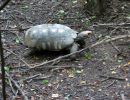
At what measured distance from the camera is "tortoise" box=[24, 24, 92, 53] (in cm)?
538

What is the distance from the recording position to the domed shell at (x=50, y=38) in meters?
5.38

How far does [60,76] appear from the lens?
4.86 m

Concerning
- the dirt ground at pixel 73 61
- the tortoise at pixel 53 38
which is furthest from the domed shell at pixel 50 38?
the dirt ground at pixel 73 61

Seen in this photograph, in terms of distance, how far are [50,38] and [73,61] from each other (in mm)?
515

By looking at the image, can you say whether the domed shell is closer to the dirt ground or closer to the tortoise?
the tortoise

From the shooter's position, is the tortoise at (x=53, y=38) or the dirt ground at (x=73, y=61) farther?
the tortoise at (x=53, y=38)

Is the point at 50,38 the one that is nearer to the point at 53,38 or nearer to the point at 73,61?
the point at 53,38

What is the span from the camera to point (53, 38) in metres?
5.38

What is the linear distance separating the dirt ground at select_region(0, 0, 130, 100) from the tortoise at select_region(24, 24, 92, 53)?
0.65 feet

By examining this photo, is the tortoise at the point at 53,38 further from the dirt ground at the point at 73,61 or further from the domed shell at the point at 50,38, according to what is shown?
the dirt ground at the point at 73,61

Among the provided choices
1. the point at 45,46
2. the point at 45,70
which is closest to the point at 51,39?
the point at 45,46

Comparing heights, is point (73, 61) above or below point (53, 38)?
below

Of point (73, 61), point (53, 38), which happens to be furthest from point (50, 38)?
point (73, 61)

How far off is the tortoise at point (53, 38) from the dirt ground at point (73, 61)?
0.20 m
